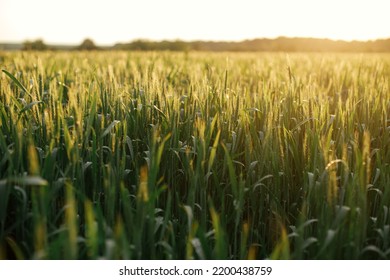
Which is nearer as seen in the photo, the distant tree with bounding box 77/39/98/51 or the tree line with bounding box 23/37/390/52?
the tree line with bounding box 23/37/390/52

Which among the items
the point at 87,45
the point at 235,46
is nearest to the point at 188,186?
the point at 87,45

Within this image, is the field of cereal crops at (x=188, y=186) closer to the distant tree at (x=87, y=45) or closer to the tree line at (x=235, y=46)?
the tree line at (x=235, y=46)

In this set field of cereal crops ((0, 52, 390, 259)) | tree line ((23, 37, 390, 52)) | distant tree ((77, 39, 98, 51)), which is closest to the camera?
field of cereal crops ((0, 52, 390, 259))

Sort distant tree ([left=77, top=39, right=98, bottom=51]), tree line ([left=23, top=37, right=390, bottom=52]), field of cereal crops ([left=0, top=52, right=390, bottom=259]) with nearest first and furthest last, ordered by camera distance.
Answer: field of cereal crops ([left=0, top=52, right=390, bottom=259])
tree line ([left=23, top=37, right=390, bottom=52])
distant tree ([left=77, top=39, right=98, bottom=51])

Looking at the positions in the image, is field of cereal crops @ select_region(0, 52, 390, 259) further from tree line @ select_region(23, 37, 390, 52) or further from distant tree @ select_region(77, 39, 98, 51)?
distant tree @ select_region(77, 39, 98, 51)

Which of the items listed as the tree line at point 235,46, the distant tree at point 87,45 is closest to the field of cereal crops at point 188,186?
the tree line at point 235,46

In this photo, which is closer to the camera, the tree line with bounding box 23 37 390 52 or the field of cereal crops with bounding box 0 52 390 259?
the field of cereal crops with bounding box 0 52 390 259

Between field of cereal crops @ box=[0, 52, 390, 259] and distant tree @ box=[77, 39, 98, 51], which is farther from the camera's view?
distant tree @ box=[77, 39, 98, 51]

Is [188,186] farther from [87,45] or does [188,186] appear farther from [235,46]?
[235,46]

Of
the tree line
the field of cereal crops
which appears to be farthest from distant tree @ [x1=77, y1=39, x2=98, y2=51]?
the field of cereal crops
